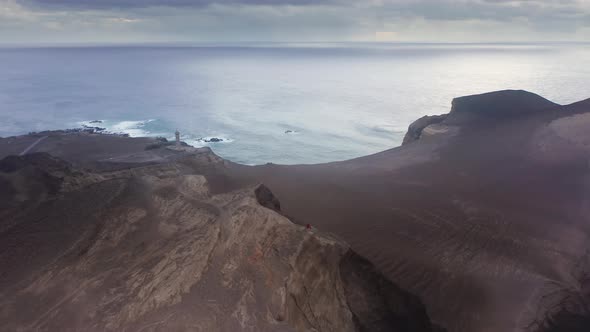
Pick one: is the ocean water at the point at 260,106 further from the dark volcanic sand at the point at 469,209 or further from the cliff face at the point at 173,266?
the cliff face at the point at 173,266

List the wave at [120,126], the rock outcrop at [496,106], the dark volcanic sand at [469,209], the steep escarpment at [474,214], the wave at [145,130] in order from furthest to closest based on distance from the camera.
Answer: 1. the wave at [120,126]
2. the wave at [145,130]
3. the rock outcrop at [496,106]
4. the dark volcanic sand at [469,209]
5. the steep escarpment at [474,214]

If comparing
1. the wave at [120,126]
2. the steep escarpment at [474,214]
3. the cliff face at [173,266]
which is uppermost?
the cliff face at [173,266]

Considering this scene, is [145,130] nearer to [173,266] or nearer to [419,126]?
[419,126]

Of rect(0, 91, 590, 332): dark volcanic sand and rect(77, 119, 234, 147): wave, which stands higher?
rect(0, 91, 590, 332): dark volcanic sand

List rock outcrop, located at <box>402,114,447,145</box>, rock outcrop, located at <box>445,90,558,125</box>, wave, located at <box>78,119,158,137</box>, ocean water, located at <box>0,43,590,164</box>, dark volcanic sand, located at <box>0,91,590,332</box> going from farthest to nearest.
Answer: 1. wave, located at <box>78,119,158,137</box>
2. ocean water, located at <box>0,43,590,164</box>
3. rock outcrop, located at <box>402,114,447,145</box>
4. rock outcrop, located at <box>445,90,558,125</box>
5. dark volcanic sand, located at <box>0,91,590,332</box>

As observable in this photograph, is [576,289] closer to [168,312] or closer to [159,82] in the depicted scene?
[168,312]

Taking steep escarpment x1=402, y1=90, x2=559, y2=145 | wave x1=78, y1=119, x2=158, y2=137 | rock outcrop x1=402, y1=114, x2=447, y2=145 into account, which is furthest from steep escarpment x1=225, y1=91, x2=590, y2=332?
wave x1=78, y1=119, x2=158, y2=137

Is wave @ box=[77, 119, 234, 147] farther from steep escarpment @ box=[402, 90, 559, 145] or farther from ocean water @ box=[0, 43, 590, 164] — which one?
steep escarpment @ box=[402, 90, 559, 145]

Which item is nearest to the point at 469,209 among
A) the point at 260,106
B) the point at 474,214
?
the point at 474,214

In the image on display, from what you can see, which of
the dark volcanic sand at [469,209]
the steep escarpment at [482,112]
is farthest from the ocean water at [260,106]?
the dark volcanic sand at [469,209]
